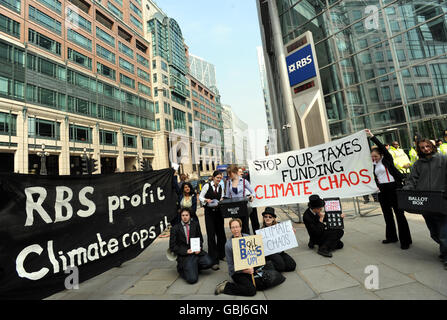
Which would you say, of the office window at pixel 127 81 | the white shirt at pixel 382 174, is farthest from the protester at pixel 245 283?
the office window at pixel 127 81

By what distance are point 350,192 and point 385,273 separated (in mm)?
2321

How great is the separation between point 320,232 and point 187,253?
2.59m

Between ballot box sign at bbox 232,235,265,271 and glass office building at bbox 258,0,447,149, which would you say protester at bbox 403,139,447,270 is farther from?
glass office building at bbox 258,0,447,149

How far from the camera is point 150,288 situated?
3.52m

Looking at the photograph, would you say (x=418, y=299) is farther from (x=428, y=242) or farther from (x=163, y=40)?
(x=163, y=40)

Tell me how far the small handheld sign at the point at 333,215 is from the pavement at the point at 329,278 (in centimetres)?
52

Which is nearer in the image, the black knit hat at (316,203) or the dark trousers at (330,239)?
the dark trousers at (330,239)

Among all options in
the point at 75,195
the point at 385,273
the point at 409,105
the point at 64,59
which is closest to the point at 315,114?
the point at 409,105

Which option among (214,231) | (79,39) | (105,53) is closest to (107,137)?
(105,53)

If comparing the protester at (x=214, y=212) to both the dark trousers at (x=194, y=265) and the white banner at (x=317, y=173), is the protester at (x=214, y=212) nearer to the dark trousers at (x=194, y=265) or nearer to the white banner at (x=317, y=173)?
the dark trousers at (x=194, y=265)

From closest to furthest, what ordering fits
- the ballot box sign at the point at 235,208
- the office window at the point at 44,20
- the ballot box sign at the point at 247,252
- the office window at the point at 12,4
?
the ballot box sign at the point at 247,252
the ballot box sign at the point at 235,208
the office window at the point at 12,4
the office window at the point at 44,20

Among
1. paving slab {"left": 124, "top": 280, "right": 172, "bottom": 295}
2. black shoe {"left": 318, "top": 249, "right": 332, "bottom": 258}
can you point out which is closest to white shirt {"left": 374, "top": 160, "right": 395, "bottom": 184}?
black shoe {"left": 318, "top": 249, "right": 332, "bottom": 258}

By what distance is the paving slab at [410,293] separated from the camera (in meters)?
2.52

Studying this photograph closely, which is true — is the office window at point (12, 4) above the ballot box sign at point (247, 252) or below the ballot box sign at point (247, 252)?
above
